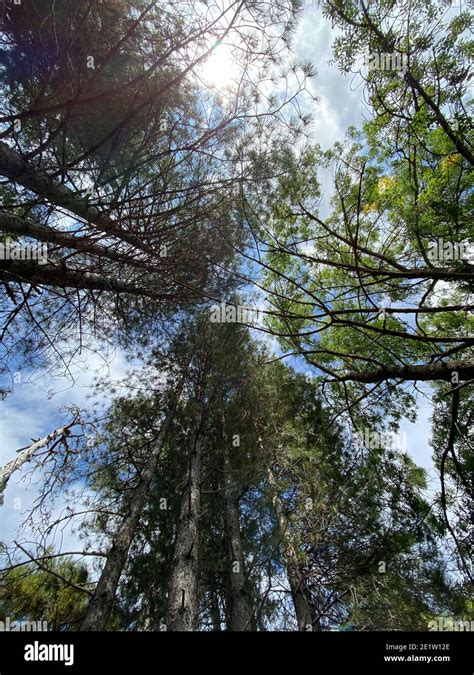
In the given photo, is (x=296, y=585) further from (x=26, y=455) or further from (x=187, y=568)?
(x=26, y=455)

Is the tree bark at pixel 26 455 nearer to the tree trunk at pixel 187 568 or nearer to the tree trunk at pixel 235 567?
the tree trunk at pixel 187 568

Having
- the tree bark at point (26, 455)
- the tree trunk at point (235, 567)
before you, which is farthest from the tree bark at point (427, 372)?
the tree bark at point (26, 455)

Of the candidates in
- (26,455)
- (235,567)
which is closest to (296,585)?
(235,567)

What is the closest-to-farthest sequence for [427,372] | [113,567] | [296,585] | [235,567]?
[427,372], [113,567], [296,585], [235,567]

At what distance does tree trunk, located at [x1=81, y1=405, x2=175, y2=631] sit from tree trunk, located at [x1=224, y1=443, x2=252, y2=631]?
1340mm

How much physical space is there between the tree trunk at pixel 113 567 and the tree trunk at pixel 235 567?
1.34 m

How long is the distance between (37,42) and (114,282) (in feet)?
7.37

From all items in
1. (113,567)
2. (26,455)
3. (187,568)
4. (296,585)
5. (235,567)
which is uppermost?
(26,455)

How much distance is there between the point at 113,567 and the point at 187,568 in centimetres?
86

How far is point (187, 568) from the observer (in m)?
3.42

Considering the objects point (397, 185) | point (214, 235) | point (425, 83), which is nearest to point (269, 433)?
point (214, 235)

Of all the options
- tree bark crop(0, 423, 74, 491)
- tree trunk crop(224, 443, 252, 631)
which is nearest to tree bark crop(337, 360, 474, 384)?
tree trunk crop(224, 443, 252, 631)

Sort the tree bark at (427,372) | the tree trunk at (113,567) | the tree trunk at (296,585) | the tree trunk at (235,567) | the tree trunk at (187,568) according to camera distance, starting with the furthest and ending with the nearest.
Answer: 1. the tree trunk at (235,567)
2. the tree trunk at (296,585)
3. the tree trunk at (187,568)
4. the tree trunk at (113,567)
5. the tree bark at (427,372)

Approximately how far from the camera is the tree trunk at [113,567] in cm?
285
